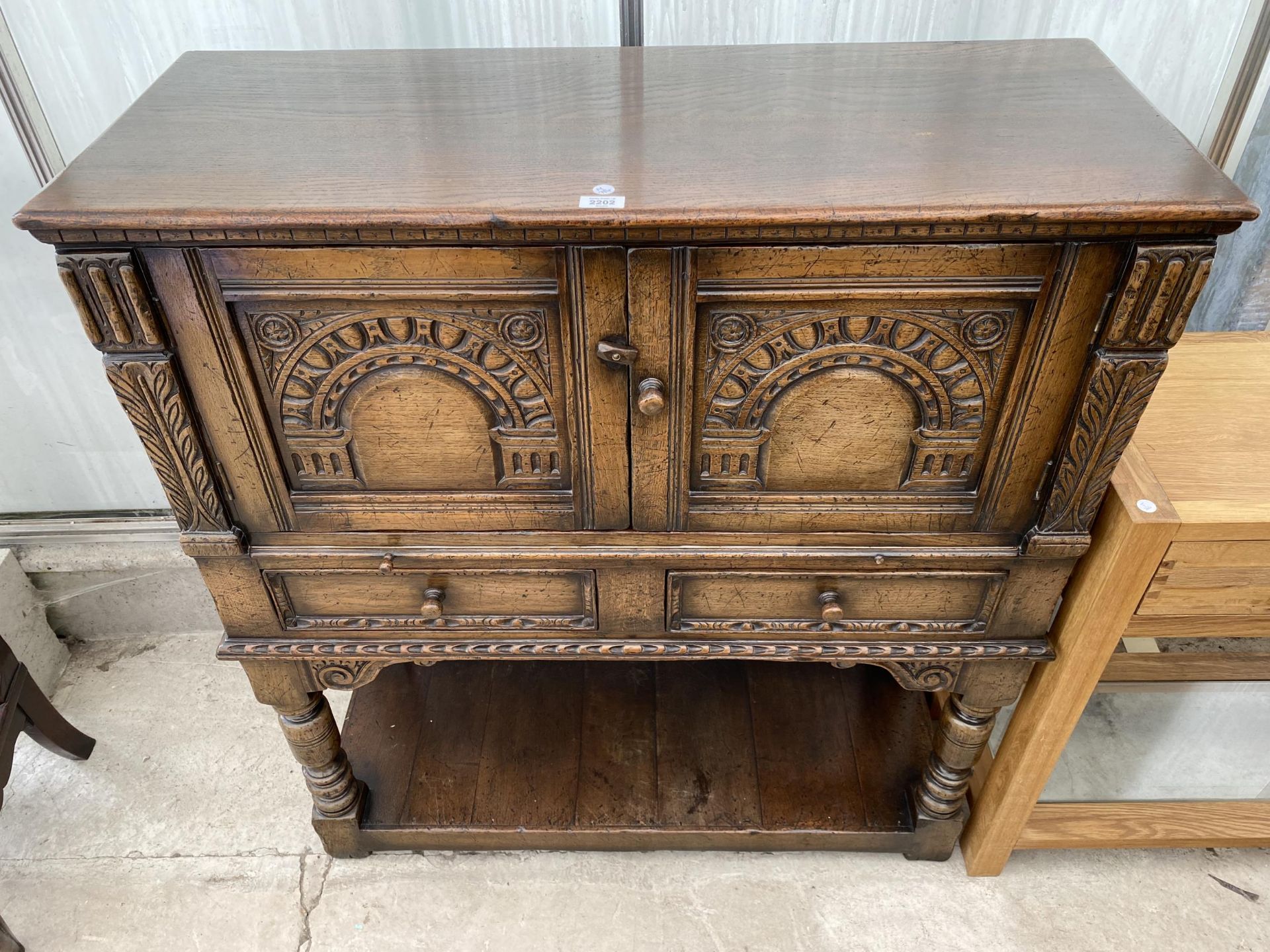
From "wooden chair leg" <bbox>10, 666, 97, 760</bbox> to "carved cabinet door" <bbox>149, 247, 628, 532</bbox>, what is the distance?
873 mm

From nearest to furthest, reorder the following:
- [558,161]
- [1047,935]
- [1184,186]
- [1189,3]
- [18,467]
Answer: [1184,186] → [558,161] → [1189,3] → [1047,935] → [18,467]

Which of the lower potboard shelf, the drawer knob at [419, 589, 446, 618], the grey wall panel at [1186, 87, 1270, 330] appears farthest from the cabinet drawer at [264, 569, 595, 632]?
the grey wall panel at [1186, 87, 1270, 330]

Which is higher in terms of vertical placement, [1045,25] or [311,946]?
[1045,25]

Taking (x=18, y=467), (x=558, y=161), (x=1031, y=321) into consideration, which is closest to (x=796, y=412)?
(x=1031, y=321)

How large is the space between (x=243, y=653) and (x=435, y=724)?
0.58 metres

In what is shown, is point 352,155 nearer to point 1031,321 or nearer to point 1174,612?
point 1031,321

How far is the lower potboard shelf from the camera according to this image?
1.71 m

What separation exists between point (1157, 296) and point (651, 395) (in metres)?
0.57

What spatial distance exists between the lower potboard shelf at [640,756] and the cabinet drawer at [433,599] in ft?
1.74

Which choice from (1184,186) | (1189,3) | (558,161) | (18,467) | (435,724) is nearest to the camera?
(1184,186)

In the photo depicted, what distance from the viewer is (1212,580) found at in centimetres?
126

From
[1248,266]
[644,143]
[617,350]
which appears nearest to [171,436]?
[617,350]

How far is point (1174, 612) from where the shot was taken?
4.28 feet

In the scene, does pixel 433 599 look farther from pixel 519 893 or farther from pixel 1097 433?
pixel 1097 433
